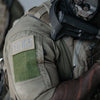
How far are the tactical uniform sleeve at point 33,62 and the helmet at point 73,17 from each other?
2.7 inches

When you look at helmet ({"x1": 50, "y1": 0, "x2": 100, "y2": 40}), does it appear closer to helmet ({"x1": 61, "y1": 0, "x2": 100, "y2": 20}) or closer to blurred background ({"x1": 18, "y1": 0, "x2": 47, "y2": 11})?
helmet ({"x1": 61, "y1": 0, "x2": 100, "y2": 20})

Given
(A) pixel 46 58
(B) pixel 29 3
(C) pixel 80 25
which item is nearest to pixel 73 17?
(C) pixel 80 25

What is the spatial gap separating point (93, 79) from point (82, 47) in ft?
0.52

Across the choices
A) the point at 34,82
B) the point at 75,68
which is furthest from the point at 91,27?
the point at 34,82

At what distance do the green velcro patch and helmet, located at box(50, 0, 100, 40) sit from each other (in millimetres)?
132

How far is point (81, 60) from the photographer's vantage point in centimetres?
84

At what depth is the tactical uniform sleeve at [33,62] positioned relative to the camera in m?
0.71

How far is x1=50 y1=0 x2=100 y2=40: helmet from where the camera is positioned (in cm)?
73

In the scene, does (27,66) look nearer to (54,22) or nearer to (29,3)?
(54,22)

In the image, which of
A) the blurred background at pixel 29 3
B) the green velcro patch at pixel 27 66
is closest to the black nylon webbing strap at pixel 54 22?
the green velcro patch at pixel 27 66

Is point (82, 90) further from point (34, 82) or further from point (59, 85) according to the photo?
point (34, 82)

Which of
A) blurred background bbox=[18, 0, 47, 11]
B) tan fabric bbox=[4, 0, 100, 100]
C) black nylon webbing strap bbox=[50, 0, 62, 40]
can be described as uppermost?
blurred background bbox=[18, 0, 47, 11]

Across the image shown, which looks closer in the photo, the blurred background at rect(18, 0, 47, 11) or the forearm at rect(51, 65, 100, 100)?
the forearm at rect(51, 65, 100, 100)

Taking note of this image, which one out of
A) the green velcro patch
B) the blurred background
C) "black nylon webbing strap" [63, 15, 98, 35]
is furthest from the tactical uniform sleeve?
the blurred background
